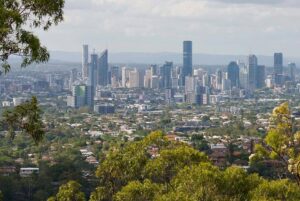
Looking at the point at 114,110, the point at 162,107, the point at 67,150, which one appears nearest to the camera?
the point at 67,150

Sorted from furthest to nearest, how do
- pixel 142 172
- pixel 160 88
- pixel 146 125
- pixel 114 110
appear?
pixel 160 88 → pixel 114 110 → pixel 146 125 → pixel 142 172

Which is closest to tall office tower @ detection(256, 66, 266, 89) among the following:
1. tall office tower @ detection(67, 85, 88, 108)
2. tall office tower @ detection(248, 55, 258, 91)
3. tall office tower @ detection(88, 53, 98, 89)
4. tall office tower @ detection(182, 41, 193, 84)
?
tall office tower @ detection(248, 55, 258, 91)

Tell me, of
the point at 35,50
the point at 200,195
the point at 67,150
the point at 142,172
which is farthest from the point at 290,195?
the point at 67,150

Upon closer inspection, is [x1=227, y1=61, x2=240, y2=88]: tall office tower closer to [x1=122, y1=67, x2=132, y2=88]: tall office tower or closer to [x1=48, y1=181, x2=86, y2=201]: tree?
[x1=122, y1=67, x2=132, y2=88]: tall office tower

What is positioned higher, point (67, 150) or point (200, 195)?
point (200, 195)

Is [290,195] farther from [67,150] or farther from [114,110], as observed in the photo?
[114,110]

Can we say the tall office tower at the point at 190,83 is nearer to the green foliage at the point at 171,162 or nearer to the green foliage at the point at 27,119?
the green foliage at the point at 171,162

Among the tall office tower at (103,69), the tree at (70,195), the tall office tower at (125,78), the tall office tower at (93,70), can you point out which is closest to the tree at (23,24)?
the tree at (70,195)
